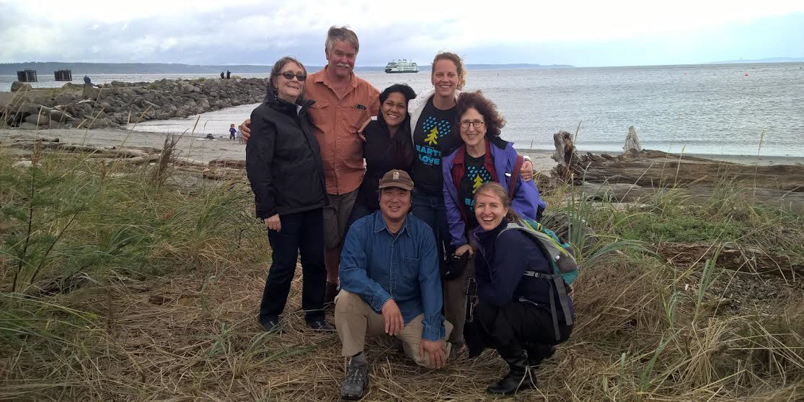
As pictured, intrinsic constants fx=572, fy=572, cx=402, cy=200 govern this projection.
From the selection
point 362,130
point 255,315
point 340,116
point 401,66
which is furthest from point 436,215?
point 401,66

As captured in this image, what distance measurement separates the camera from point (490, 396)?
305 cm

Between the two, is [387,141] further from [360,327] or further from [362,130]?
[360,327]

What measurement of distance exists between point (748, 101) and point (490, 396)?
39.8 meters

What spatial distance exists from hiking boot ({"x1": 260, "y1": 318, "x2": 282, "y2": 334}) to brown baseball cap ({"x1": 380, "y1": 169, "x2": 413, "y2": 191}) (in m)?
1.28

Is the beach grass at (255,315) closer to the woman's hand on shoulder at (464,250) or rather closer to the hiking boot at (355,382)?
the hiking boot at (355,382)

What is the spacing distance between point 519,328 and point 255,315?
78.3 inches

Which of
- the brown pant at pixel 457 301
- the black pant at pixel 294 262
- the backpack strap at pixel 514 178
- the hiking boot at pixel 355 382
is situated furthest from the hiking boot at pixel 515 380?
the black pant at pixel 294 262

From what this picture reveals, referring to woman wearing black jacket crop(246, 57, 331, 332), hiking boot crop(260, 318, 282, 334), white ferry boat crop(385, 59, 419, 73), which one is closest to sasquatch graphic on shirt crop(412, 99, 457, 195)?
woman wearing black jacket crop(246, 57, 331, 332)

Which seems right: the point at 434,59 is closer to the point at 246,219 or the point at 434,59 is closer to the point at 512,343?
the point at 512,343

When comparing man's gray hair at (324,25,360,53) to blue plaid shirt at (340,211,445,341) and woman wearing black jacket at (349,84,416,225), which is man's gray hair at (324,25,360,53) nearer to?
woman wearing black jacket at (349,84,416,225)

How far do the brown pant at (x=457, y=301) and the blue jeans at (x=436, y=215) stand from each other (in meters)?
0.13

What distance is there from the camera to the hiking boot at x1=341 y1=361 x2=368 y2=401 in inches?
120

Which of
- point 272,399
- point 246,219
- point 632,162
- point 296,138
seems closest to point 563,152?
point 632,162

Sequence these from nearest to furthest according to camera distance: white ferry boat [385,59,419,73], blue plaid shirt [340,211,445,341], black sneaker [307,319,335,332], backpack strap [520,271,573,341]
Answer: backpack strap [520,271,573,341], blue plaid shirt [340,211,445,341], black sneaker [307,319,335,332], white ferry boat [385,59,419,73]
